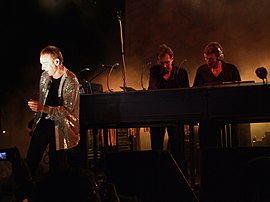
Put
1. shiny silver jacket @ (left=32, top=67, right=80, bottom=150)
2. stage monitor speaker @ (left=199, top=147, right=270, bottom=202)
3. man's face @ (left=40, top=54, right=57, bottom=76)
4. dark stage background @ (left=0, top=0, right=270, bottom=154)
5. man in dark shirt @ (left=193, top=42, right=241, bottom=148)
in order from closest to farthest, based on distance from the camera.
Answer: stage monitor speaker @ (left=199, top=147, right=270, bottom=202)
shiny silver jacket @ (left=32, top=67, right=80, bottom=150)
man's face @ (left=40, top=54, right=57, bottom=76)
man in dark shirt @ (left=193, top=42, right=241, bottom=148)
dark stage background @ (left=0, top=0, right=270, bottom=154)

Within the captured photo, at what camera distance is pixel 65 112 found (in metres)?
4.92

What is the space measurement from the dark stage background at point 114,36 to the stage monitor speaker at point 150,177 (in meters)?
5.31

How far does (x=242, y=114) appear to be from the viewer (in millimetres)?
5082

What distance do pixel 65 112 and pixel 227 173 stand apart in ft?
7.81

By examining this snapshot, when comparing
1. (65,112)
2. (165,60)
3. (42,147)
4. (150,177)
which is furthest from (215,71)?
(150,177)

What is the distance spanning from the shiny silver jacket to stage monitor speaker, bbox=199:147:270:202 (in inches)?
88.1

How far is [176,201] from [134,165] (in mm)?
392

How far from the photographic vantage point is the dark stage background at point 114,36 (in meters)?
8.12

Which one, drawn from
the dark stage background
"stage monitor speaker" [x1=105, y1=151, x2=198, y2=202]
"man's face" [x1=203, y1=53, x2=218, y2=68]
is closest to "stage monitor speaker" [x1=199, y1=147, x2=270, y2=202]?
"stage monitor speaker" [x1=105, y1=151, x2=198, y2=202]

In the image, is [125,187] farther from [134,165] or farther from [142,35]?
[142,35]

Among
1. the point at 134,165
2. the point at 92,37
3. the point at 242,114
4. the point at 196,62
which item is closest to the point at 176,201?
the point at 134,165

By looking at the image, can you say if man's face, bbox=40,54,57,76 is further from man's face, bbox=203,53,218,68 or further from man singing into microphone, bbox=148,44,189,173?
man's face, bbox=203,53,218,68

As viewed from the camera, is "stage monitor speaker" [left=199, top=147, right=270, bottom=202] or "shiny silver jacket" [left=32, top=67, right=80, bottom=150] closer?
"stage monitor speaker" [left=199, top=147, right=270, bottom=202]

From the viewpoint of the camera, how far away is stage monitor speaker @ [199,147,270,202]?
2.89 meters
